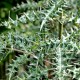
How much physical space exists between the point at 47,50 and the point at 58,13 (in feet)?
0.46

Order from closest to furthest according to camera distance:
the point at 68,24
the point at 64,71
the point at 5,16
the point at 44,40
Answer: the point at 64,71, the point at 44,40, the point at 68,24, the point at 5,16

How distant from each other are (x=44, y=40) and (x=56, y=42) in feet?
0.17

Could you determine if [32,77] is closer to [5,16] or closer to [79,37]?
[79,37]

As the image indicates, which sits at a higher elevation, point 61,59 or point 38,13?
point 38,13

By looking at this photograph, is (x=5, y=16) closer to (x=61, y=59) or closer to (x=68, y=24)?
(x=68, y=24)

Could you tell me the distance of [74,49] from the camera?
85 centimetres

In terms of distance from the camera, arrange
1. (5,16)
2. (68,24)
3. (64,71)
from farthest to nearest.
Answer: (5,16), (68,24), (64,71)

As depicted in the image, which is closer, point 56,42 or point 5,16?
point 56,42

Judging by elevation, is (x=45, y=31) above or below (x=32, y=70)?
above

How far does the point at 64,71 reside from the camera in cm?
80

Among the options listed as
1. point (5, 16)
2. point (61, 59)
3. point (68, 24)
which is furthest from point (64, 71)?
point (5, 16)

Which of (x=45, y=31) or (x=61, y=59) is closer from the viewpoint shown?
(x=61, y=59)

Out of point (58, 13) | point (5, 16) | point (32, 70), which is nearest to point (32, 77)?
point (32, 70)

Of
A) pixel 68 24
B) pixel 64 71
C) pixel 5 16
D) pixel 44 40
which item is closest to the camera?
pixel 64 71
